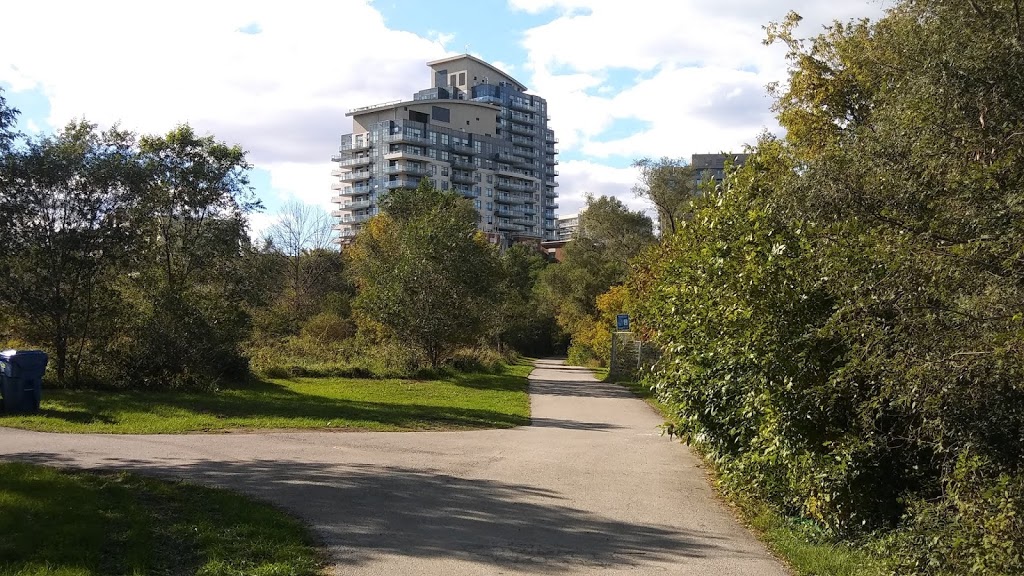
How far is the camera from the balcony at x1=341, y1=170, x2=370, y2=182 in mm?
109812

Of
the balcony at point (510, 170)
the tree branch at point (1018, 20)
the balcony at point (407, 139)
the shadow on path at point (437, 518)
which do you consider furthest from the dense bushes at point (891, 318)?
the balcony at point (510, 170)

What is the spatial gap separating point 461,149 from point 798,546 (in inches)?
4300

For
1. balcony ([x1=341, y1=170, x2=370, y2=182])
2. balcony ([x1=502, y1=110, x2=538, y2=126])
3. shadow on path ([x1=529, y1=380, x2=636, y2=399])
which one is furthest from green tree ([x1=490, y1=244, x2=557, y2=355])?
balcony ([x1=502, y1=110, x2=538, y2=126])

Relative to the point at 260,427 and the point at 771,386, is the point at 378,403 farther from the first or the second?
the point at 771,386

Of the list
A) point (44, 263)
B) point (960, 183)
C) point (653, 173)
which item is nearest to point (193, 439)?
point (44, 263)

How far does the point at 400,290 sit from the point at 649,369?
67.7 feet

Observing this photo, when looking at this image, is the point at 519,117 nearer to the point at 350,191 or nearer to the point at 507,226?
the point at 507,226

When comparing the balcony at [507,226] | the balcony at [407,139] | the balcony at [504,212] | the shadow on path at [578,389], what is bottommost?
the shadow on path at [578,389]

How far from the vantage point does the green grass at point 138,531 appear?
245 inches

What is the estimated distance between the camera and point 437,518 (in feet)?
26.8

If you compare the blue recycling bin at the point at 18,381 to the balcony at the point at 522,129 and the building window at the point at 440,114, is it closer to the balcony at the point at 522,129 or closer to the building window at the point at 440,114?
the building window at the point at 440,114

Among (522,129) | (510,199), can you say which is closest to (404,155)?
(510,199)

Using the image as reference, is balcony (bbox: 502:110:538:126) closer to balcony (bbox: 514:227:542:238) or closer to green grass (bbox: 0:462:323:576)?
balcony (bbox: 514:227:542:238)

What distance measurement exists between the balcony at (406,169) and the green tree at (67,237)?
281 ft
